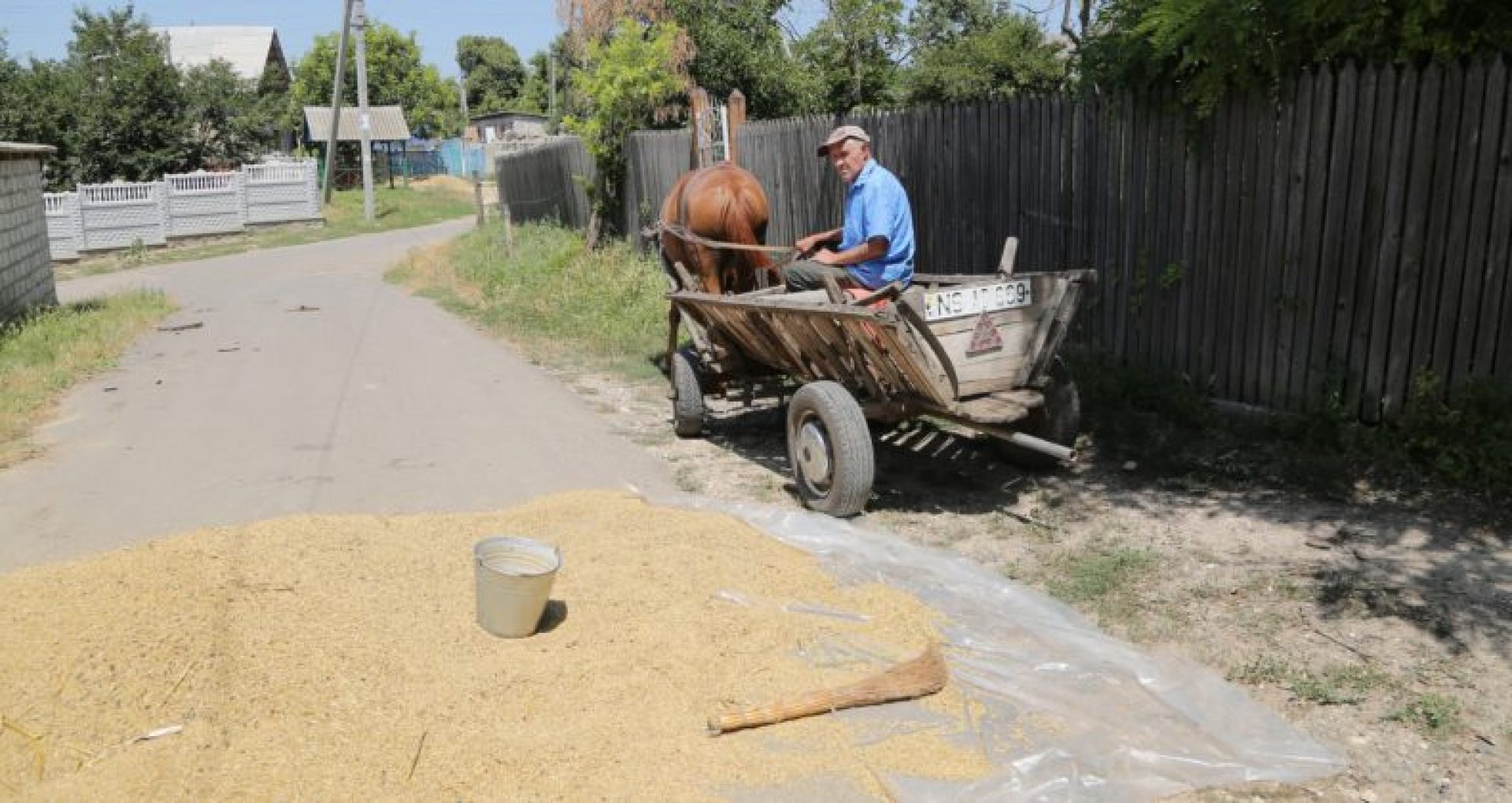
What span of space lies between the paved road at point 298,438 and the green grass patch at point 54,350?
0.22 metres

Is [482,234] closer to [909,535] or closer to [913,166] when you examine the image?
[913,166]

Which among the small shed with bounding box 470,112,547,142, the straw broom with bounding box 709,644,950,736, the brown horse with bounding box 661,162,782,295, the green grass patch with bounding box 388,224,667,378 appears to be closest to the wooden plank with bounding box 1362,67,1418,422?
the straw broom with bounding box 709,644,950,736

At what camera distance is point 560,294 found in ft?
51.3

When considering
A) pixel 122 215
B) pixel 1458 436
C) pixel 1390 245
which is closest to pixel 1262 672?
pixel 1458 436

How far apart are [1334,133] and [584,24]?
947 inches

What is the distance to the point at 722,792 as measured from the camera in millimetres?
3725

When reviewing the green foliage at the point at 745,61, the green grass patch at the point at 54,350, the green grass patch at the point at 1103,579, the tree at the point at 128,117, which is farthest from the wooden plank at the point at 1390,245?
the tree at the point at 128,117

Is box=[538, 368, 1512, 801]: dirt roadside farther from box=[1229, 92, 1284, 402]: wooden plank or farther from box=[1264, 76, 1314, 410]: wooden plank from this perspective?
box=[1229, 92, 1284, 402]: wooden plank

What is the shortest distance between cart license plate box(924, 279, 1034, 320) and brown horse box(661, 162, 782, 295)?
10.6 ft

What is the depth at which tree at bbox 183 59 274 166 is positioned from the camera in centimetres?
3428

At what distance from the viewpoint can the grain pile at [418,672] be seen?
3.81 metres

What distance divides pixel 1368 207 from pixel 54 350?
12.9 m

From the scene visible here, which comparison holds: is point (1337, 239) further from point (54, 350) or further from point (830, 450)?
point (54, 350)

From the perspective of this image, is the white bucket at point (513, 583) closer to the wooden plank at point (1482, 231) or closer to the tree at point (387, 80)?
the wooden plank at point (1482, 231)
